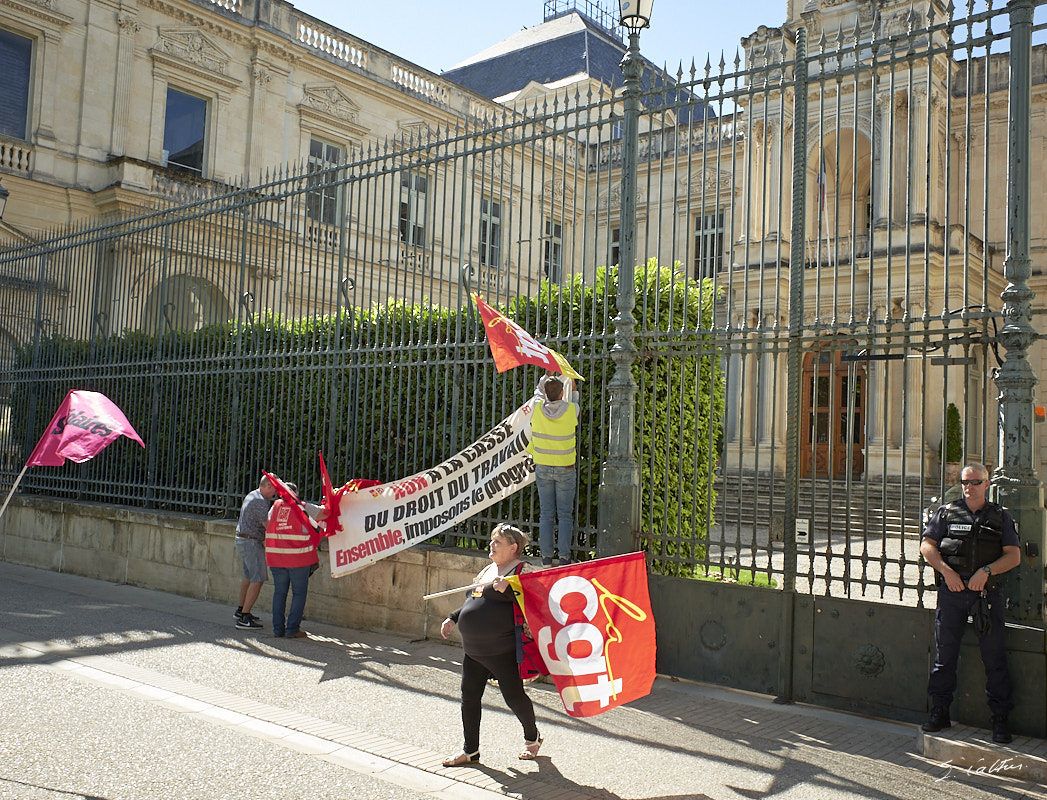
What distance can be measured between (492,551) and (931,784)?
282 cm

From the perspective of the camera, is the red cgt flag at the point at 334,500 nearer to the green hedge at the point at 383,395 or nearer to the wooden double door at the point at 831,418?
the green hedge at the point at 383,395

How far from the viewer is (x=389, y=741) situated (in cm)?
563

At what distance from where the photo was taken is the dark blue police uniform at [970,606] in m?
5.64

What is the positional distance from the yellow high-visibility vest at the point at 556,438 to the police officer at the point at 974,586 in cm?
299

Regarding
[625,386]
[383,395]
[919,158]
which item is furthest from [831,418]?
[919,158]

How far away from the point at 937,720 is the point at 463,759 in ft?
9.87

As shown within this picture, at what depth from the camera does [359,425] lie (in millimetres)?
10164

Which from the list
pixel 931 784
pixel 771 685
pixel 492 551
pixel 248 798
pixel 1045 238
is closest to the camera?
pixel 248 798

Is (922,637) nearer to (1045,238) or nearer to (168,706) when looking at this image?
(168,706)

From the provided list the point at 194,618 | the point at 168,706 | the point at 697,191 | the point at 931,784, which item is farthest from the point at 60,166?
the point at 931,784

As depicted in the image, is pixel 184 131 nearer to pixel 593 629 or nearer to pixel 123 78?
pixel 123 78

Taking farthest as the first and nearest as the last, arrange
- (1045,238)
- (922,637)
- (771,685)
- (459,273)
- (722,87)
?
(1045,238) < (459,273) < (722,87) < (771,685) < (922,637)

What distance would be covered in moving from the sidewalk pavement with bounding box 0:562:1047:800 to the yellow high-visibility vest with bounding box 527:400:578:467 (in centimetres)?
186
